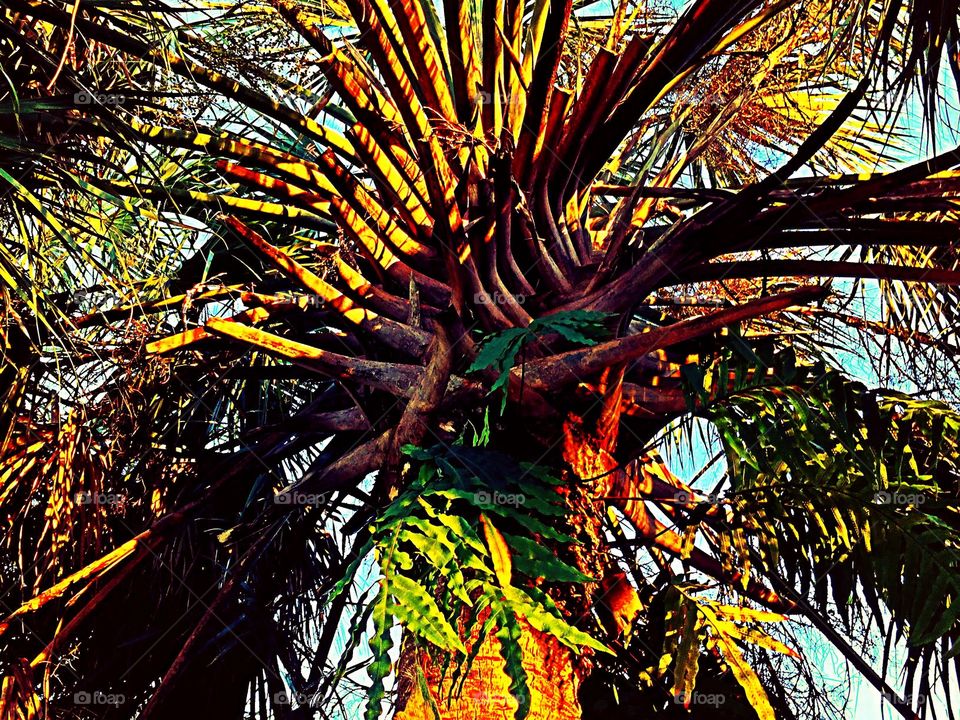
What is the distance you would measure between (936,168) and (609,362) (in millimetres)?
1211
